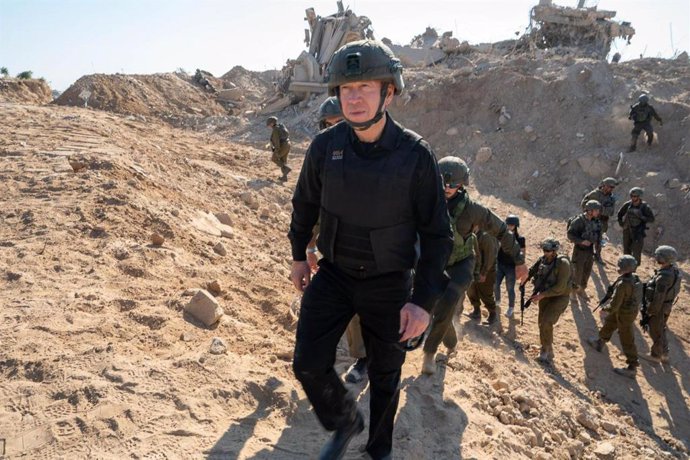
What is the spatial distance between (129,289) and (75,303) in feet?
1.56

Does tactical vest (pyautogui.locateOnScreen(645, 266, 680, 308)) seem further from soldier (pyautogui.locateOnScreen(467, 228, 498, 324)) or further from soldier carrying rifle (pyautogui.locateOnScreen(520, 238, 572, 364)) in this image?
soldier (pyautogui.locateOnScreen(467, 228, 498, 324))

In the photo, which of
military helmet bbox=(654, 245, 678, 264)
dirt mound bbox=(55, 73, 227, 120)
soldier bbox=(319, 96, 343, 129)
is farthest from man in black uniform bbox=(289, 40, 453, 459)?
dirt mound bbox=(55, 73, 227, 120)

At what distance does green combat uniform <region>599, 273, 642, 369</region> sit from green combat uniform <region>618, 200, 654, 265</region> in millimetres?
2601

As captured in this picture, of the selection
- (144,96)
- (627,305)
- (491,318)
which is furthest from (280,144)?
(144,96)

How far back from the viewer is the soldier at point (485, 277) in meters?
5.72

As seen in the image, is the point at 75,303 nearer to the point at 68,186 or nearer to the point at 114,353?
the point at 114,353

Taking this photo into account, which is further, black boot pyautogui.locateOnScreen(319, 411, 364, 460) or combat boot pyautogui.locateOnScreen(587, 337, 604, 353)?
combat boot pyautogui.locateOnScreen(587, 337, 604, 353)

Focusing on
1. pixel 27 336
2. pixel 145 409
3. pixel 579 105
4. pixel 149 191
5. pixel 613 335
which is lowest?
pixel 613 335

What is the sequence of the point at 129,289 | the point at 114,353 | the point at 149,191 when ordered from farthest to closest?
the point at 149,191
the point at 129,289
the point at 114,353

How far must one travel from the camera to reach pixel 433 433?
3.23 meters

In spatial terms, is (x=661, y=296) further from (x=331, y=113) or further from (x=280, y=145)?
(x=280, y=145)

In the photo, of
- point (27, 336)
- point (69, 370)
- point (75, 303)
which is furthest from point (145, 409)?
point (75, 303)

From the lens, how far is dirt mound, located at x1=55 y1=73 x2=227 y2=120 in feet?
63.5

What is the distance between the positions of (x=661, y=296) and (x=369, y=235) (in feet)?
17.0
